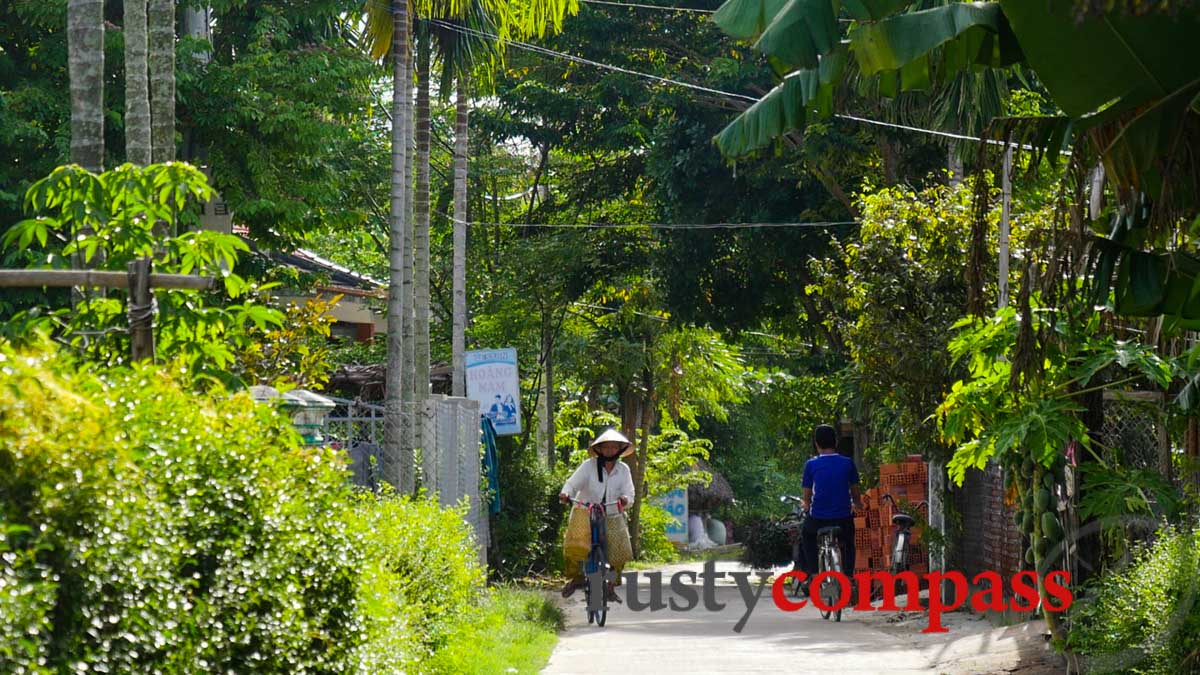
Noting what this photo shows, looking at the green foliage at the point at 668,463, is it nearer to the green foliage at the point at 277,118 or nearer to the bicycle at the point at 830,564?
the green foliage at the point at 277,118

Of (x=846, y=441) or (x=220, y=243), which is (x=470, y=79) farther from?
(x=220, y=243)

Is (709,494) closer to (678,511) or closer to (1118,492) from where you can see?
(678,511)

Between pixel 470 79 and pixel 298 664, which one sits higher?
pixel 470 79

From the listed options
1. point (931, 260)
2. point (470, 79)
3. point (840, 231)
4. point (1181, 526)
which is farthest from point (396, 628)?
point (840, 231)

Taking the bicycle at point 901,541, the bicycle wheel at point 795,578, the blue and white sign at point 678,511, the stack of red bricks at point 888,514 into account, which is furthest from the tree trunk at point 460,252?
the blue and white sign at point 678,511

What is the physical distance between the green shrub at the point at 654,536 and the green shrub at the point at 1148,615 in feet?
100.0

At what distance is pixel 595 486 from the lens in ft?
56.9

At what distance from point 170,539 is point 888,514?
57.8ft

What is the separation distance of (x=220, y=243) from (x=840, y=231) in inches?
759

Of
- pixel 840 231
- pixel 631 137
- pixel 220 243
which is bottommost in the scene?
pixel 220 243

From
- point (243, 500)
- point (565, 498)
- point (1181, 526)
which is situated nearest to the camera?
point (243, 500)

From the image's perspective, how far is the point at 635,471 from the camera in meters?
39.2

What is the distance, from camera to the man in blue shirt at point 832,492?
17141 mm

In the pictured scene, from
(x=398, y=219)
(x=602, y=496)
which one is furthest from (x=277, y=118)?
(x=602, y=496)
